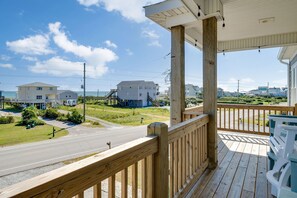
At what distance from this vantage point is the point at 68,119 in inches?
456

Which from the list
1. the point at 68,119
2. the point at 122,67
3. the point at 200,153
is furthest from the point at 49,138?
the point at 122,67

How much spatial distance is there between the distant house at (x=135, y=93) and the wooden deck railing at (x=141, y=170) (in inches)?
645

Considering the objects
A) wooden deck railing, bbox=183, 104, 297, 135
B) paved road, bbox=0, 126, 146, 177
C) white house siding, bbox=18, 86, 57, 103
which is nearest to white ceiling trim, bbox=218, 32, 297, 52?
wooden deck railing, bbox=183, 104, 297, 135

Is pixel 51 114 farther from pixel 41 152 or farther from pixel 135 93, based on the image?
pixel 135 93

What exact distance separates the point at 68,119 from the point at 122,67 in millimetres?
23108

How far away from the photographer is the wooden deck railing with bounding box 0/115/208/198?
2.08 feet

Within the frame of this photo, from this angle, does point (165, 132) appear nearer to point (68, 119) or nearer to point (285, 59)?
point (285, 59)

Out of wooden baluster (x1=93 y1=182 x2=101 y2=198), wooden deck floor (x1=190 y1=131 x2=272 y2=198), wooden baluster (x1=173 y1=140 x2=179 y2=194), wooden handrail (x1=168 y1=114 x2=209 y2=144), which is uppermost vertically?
wooden handrail (x1=168 y1=114 x2=209 y2=144)

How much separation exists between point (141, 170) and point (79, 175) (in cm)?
66

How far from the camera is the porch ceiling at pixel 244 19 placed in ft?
8.68

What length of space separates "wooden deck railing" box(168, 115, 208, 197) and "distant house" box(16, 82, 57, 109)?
1162 centimetres

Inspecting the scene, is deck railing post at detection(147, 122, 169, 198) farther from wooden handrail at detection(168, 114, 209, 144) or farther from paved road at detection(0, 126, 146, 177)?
paved road at detection(0, 126, 146, 177)

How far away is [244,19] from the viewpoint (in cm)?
325

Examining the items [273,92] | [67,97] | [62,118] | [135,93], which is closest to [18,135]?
[62,118]
